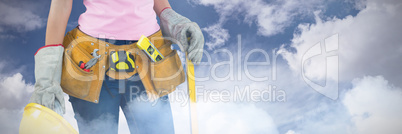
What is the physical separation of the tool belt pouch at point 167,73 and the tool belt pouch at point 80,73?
0.19 metres

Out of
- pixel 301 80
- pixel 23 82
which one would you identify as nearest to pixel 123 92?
pixel 23 82

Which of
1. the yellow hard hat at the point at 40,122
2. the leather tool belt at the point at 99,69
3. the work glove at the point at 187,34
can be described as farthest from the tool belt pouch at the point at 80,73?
the work glove at the point at 187,34

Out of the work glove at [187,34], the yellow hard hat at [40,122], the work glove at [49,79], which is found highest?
the work glove at [187,34]

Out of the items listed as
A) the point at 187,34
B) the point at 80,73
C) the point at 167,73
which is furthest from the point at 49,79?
the point at 187,34

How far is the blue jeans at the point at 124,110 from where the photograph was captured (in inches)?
47.2

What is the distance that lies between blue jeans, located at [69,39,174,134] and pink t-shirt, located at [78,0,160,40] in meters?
0.04

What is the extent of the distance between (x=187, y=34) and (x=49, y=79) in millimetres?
514

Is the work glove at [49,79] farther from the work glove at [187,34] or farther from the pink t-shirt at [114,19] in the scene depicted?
the work glove at [187,34]

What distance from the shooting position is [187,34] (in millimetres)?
1305

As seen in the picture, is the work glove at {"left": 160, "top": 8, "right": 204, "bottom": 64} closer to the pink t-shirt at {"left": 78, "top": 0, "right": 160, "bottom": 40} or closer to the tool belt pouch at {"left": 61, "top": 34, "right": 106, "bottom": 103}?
the pink t-shirt at {"left": 78, "top": 0, "right": 160, "bottom": 40}

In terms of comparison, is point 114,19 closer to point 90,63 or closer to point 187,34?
point 90,63

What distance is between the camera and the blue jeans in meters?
1.20

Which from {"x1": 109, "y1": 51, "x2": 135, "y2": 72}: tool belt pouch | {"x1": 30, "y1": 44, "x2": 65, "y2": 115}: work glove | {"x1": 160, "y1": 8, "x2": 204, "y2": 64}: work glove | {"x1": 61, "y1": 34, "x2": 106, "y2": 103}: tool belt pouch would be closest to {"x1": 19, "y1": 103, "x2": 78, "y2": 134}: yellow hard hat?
{"x1": 30, "y1": 44, "x2": 65, "y2": 115}: work glove

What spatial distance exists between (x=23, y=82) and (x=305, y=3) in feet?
4.62
